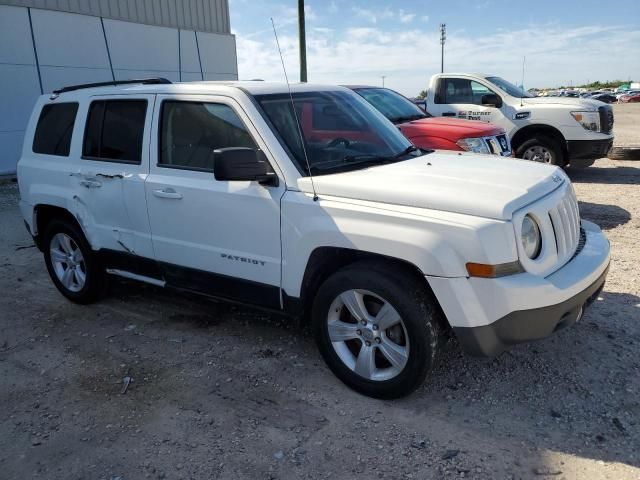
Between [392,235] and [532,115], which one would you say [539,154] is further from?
[392,235]

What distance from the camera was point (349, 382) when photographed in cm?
336

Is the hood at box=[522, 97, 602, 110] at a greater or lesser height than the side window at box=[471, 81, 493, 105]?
lesser

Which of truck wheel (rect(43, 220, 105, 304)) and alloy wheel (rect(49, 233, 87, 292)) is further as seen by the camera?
alloy wheel (rect(49, 233, 87, 292))

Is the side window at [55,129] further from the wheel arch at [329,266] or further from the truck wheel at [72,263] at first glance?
the wheel arch at [329,266]

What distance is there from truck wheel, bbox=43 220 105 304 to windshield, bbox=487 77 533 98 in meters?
7.96

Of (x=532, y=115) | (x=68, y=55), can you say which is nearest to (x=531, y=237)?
(x=532, y=115)

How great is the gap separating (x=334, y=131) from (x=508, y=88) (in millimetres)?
7306

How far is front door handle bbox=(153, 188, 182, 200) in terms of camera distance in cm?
381

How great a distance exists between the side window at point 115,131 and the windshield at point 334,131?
1111 mm

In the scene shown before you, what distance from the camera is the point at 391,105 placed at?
8344mm

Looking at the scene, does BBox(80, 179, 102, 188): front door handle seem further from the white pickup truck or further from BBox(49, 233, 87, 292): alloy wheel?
the white pickup truck

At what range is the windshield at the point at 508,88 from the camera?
995 cm

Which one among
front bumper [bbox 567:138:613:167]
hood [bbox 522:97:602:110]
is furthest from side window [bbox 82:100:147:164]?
front bumper [bbox 567:138:613:167]

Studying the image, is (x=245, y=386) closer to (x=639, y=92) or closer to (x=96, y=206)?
(x=96, y=206)
